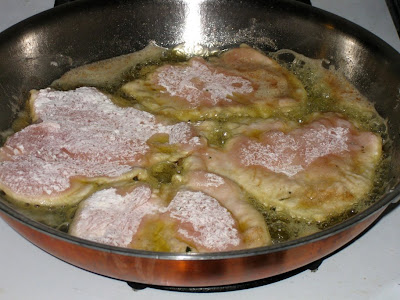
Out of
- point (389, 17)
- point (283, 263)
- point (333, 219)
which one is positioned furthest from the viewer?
point (389, 17)

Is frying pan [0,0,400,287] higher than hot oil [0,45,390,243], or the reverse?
frying pan [0,0,400,287]

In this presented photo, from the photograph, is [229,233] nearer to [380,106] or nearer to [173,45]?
[380,106]

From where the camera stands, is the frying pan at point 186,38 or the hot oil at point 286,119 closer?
the hot oil at point 286,119

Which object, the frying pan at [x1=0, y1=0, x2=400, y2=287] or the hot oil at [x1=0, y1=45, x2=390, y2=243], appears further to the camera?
the frying pan at [x1=0, y1=0, x2=400, y2=287]

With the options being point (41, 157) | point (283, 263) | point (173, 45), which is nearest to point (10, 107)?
point (41, 157)

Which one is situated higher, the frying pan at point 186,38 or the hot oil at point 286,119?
the frying pan at point 186,38

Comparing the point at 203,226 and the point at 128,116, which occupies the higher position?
the point at 128,116

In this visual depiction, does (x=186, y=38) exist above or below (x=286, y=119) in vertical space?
above

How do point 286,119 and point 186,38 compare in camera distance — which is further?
point 186,38
